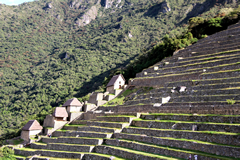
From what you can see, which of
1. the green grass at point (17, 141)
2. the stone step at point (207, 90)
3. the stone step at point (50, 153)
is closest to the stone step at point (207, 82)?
the stone step at point (207, 90)

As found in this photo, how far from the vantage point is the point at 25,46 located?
4683 inches

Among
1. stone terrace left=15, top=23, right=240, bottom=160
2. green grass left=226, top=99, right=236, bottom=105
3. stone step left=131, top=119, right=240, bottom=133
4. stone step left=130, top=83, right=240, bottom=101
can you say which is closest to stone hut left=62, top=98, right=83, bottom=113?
stone terrace left=15, top=23, right=240, bottom=160

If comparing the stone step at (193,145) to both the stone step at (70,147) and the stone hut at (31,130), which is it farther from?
the stone hut at (31,130)

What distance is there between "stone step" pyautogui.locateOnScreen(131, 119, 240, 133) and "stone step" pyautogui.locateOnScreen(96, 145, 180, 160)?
9.04 ft

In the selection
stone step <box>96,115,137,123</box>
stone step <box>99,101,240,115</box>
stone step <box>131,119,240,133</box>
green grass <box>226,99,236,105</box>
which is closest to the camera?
stone step <box>131,119,240,133</box>

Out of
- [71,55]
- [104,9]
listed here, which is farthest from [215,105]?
[104,9]

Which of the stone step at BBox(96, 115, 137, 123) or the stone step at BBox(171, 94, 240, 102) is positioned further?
the stone step at BBox(96, 115, 137, 123)

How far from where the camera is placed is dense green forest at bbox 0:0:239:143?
7188 centimetres

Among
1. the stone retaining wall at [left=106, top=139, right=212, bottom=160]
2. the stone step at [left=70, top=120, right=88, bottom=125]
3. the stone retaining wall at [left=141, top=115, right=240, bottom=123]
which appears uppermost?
the stone retaining wall at [left=141, top=115, right=240, bottom=123]

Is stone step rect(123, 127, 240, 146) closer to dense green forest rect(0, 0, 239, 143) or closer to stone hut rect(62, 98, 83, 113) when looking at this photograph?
stone hut rect(62, 98, 83, 113)

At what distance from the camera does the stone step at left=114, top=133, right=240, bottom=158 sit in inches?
453

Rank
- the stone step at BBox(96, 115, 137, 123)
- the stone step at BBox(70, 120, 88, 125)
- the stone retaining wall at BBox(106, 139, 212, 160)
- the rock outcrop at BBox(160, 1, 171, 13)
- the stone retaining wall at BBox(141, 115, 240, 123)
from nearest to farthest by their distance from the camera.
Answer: the stone retaining wall at BBox(106, 139, 212, 160) → the stone retaining wall at BBox(141, 115, 240, 123) → the stone step at BBox(96, 115, 137, 123) → the stone step at BBox(70, 120, 88, 125) → the rock outcrop at BBox(160, 1, 171, 13)

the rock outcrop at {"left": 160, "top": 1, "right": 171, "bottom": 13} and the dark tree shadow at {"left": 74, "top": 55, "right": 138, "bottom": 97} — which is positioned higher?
the rock outcrop at {"left": 160, "top": 1, "right": 171, "bottom": 13}

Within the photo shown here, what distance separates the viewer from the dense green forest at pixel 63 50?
71.9 m
